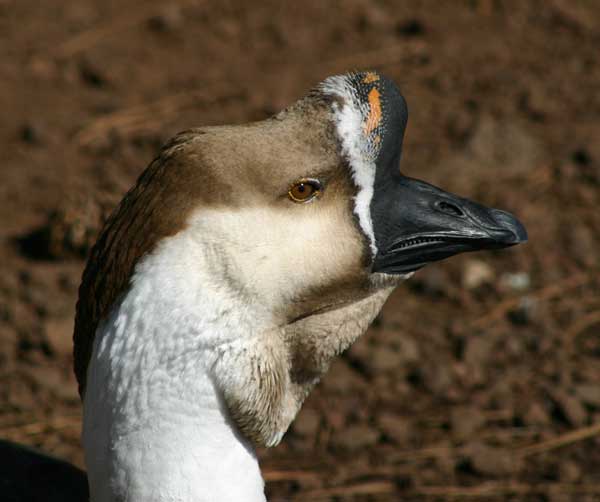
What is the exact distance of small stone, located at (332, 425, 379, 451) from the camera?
13.4ft

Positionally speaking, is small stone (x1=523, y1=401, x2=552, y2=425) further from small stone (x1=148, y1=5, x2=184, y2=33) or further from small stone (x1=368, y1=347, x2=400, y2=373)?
small stone (x1=148, y1=5, x2=184, y2=33)

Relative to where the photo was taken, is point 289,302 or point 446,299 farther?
point 446,299

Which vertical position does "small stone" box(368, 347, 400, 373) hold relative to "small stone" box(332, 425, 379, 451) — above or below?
above

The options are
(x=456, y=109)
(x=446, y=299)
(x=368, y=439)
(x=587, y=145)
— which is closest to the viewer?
(x=368, y=439)

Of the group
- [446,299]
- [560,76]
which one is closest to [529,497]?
[446,299]

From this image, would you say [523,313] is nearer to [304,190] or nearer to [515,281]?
[515,281]

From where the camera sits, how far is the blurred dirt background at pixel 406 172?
4.05m

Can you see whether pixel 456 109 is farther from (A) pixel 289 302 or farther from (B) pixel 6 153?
(A) pixel 289 302

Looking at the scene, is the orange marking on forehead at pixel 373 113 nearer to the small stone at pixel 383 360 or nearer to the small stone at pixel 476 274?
the small stone at pixel 383 360

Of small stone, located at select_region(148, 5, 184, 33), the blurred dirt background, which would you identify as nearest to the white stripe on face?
the blurred dirt background

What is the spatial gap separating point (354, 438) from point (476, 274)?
4.43 feet

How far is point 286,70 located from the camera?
21.6 feet

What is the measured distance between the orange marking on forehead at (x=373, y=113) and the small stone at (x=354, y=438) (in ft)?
6.61

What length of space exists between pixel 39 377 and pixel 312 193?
2416mm
